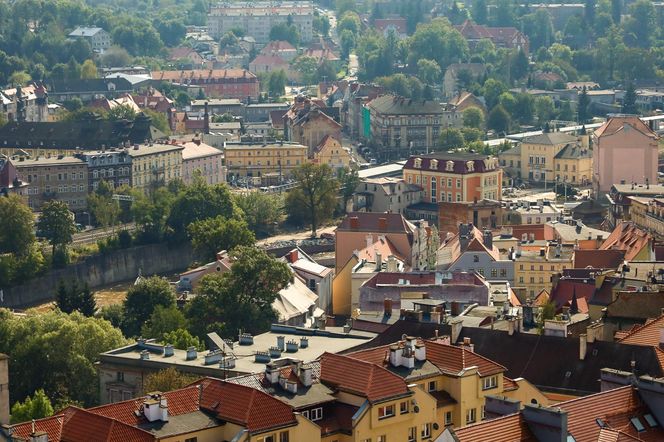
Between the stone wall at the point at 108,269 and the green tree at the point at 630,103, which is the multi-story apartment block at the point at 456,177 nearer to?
the stone wall at the point at 108,269

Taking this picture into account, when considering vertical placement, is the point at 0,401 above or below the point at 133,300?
above

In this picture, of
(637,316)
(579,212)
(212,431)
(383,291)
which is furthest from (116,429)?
(579,212)

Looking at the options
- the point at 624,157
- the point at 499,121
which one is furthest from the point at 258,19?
the point at 624,157

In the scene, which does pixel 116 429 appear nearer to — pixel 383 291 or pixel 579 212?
pixel 383 291

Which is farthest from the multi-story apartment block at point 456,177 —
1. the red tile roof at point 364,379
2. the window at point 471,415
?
the red tile roof at point 364,379

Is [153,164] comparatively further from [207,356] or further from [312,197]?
[207,356]

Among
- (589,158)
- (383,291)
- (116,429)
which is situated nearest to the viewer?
(116,429)

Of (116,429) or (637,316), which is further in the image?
(637,316)

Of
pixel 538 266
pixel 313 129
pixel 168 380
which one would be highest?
pixel 168 380
